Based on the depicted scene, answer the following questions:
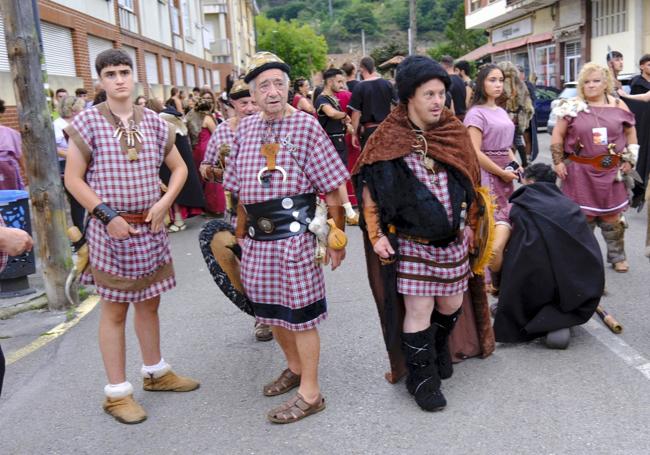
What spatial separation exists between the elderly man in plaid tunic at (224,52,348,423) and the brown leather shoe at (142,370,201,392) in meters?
0.73

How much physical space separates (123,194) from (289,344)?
1.23m

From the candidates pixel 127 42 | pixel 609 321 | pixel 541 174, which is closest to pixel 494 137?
pixel 541 174

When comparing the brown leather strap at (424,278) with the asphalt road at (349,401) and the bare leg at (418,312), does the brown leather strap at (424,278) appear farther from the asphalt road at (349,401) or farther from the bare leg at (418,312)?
the asphalt road at (349,401)

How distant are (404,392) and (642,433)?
125 centimetres

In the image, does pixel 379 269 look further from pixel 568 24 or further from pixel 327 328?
pixel 568 24

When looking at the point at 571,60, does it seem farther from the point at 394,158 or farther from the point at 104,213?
the point at 104,213

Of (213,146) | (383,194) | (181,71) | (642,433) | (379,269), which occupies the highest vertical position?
(181,71)

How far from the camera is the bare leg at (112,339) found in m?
3.91

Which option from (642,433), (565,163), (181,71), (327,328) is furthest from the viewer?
(181,71)

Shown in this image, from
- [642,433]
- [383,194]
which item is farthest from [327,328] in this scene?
[642,433]

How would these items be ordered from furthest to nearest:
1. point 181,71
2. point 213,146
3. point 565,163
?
point 181,71 → point 565,163 → point 213,146

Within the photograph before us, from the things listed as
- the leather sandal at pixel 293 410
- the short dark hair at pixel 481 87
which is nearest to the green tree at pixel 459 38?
the short dark hair at pixel 481 87

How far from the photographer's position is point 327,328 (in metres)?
5.36

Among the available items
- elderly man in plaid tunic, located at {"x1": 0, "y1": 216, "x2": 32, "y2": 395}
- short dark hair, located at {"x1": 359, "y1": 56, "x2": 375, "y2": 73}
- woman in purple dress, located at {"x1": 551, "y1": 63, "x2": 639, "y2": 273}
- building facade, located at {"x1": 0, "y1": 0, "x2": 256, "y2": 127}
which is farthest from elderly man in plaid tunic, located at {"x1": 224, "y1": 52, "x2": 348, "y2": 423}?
building facade, located at {"x1": 0, "y1": 0, "x2": 256, "y2": 127}
